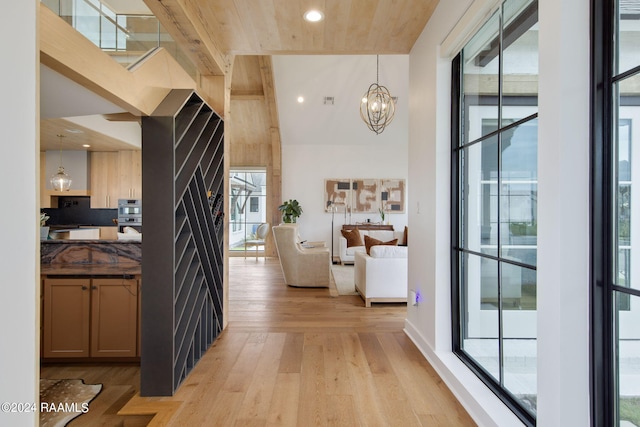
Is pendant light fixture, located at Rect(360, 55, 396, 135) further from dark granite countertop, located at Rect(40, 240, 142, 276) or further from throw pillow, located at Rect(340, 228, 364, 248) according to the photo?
dark granite countertop, located at Rect(40, 240, 142, 276)

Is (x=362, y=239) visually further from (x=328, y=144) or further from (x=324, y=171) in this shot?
(x=328, y=144)

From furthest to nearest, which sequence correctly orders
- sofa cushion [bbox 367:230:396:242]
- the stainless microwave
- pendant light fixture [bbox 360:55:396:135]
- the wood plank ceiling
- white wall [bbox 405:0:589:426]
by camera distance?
sofa cushion [bbox 367:230:396:242] → the stainless microwave → pendant light fixture [bbox 360:55:396:135] → the wood plank ceiling → white wall [bbox 405:0:589:426]

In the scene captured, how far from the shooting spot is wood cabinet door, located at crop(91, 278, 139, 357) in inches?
112

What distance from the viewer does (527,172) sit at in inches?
64.5

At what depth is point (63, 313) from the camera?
2.84 metres

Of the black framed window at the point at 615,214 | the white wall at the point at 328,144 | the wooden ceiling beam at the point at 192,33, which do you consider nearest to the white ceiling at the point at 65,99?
the wooden ceiling beam at the point at 192,33

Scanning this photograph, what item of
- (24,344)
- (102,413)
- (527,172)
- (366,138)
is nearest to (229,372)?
(102,413)

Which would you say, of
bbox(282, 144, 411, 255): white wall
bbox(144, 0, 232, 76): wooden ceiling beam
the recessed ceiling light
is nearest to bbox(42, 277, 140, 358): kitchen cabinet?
bbox(144, 0, 232, 76): wooden ceiling beam

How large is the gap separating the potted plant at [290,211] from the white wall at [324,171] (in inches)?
13.8

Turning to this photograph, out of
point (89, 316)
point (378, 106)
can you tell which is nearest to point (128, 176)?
point (89, 316)

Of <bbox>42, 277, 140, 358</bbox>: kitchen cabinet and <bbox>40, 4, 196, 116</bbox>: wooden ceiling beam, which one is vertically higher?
<bbox>40, 4, 196, 116</bbox>: wooden ceiling beam

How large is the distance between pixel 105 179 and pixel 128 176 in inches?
19.4

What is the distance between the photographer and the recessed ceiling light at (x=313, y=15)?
263 cm

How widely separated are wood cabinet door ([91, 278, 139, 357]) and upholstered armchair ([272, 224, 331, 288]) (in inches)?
107
